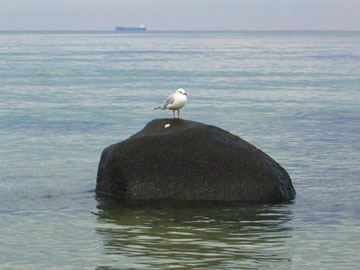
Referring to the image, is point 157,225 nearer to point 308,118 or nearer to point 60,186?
point 60,186

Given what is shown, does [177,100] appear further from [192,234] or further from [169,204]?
[192,234]

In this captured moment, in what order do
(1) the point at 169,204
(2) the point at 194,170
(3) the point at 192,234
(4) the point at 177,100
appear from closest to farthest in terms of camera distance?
(3) the point at 192,234 < (1) the point at 169,204 < (2) the point at 194,170 < (4) the point at 177,100

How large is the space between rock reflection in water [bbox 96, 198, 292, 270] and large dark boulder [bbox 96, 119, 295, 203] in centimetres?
22

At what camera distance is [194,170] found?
447 inches

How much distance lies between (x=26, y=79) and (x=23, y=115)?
2113 cm

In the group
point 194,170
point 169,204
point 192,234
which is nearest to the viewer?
point 192,234

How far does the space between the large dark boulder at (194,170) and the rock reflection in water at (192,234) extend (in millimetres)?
220

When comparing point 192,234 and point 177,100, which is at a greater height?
point 177,100

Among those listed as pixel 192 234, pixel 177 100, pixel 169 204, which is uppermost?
pixel 177 100

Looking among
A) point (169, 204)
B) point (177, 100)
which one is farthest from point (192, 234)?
point (177, 100)

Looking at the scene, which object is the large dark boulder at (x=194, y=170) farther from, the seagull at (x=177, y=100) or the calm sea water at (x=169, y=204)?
the seagull at (x=177, y=100)

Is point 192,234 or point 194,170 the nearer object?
point 192,234

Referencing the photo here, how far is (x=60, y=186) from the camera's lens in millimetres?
13219

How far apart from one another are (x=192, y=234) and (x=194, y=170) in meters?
1.88
